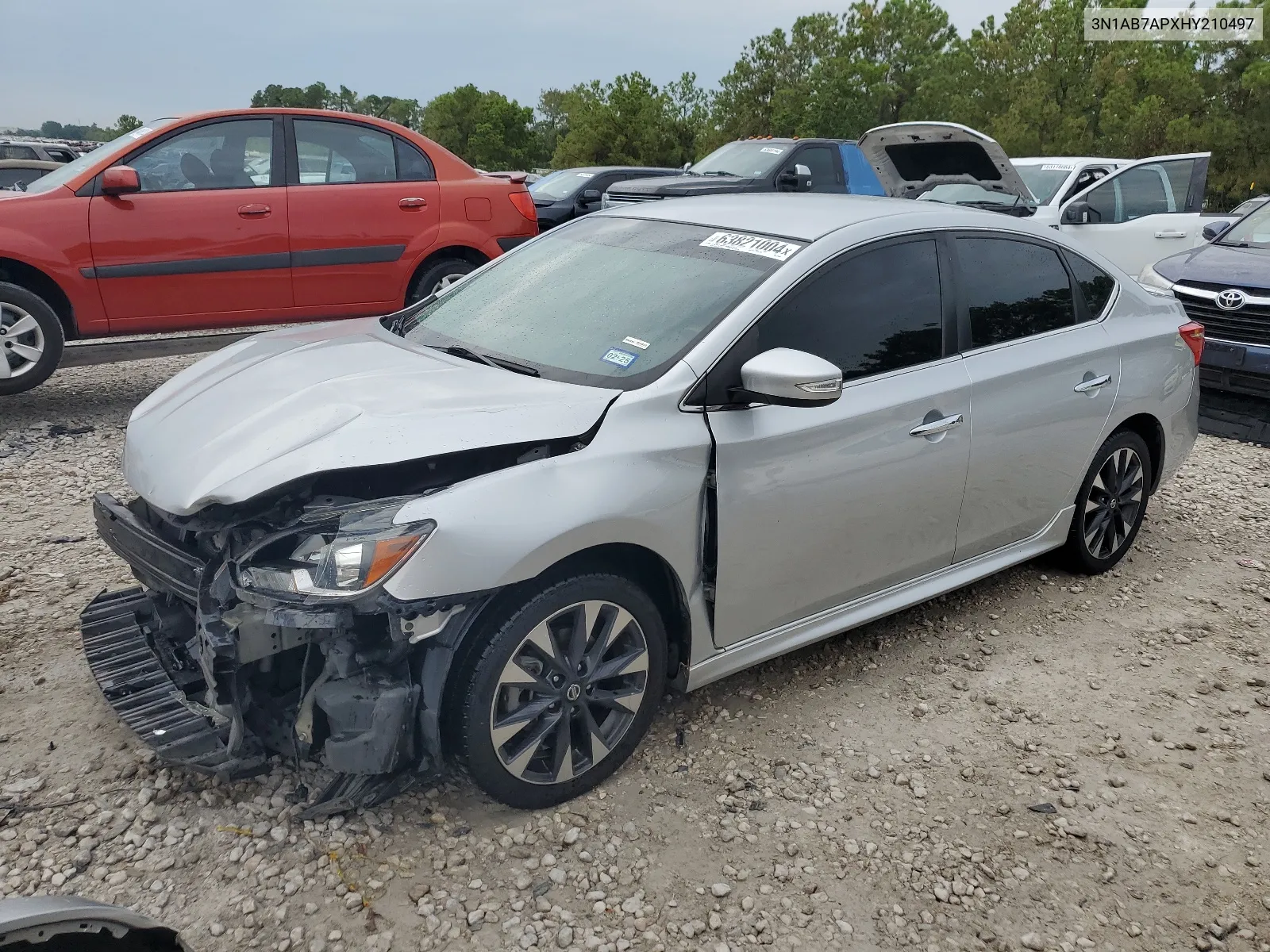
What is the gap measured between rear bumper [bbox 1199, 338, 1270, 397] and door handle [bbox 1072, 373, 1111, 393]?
343cm

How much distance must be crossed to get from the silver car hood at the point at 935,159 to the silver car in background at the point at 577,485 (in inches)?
187

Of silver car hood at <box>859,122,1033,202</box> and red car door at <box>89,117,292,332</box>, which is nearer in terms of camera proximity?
red car door at <box>89,117,292,332</box>

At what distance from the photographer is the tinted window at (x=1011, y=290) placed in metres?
3.73

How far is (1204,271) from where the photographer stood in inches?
289

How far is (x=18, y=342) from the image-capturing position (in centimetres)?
601

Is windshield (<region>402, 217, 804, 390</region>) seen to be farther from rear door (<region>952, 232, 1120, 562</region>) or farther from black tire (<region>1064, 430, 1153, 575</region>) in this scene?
black tire (<region>1064, 430, 1153, 575</region>)

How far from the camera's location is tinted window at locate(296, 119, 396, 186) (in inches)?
267

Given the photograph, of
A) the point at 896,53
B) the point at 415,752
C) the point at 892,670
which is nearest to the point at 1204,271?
the point at 892,670

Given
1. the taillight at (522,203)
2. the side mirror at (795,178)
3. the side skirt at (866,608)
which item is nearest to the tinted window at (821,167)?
the side mirror at (795,178)

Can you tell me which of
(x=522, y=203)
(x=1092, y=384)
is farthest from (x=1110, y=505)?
(x=522, y=203)

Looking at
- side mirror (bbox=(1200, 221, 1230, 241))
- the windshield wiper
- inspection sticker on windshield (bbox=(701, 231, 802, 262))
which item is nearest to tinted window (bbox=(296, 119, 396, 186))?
the windshield wiper

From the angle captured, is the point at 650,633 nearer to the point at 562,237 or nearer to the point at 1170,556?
the point at 562,237

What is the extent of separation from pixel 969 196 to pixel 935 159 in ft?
4.75

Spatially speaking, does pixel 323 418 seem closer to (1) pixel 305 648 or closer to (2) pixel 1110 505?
(1) pixel 305 648
